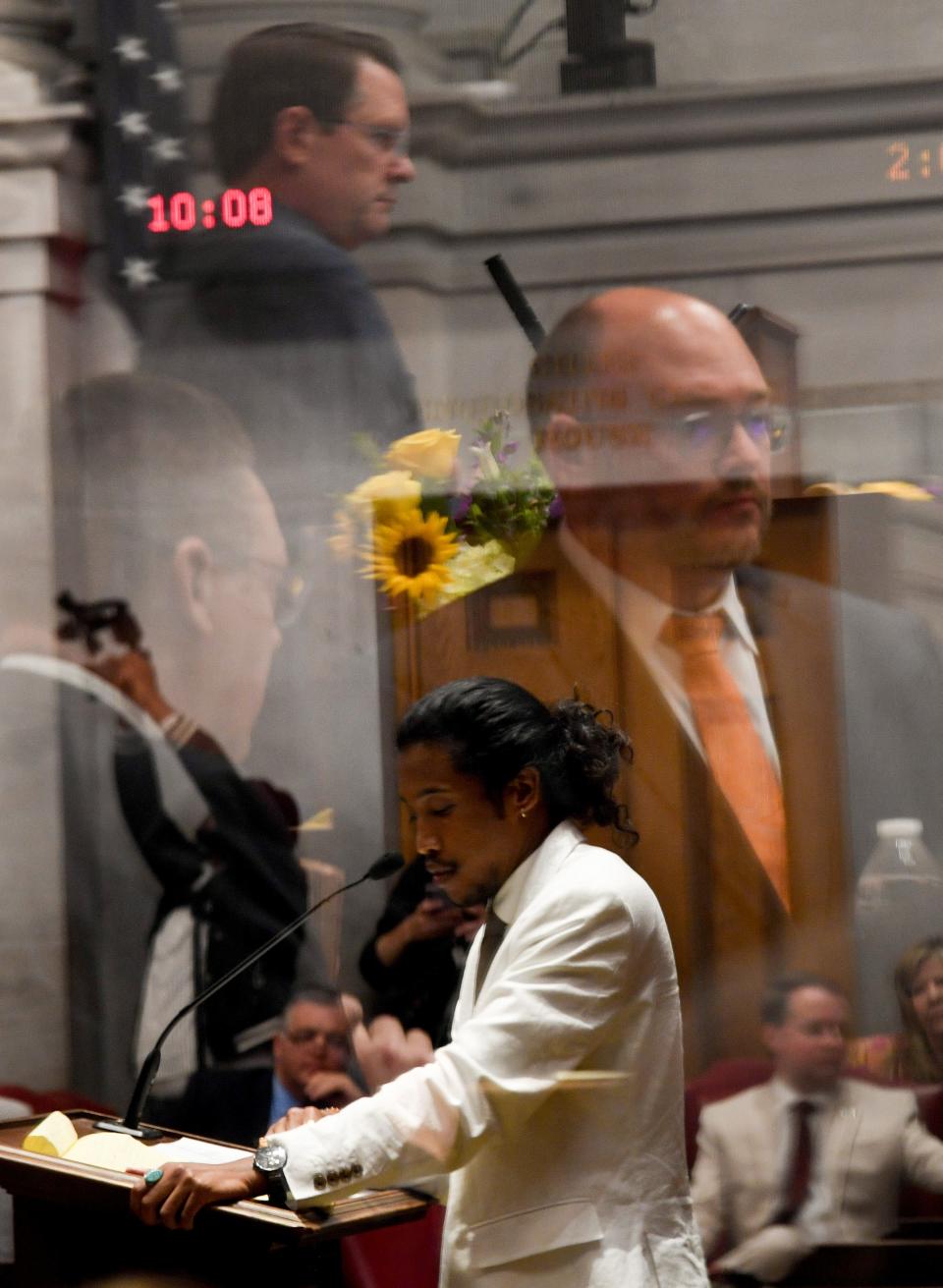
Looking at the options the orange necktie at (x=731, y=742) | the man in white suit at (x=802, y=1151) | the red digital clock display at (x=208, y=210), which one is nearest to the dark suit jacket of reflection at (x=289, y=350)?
the red digital clock display at (x=208, y=210)

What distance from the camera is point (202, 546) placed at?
3219 mm

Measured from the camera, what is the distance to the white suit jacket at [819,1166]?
9.14 feet

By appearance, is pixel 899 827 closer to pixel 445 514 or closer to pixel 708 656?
pixel 708 656

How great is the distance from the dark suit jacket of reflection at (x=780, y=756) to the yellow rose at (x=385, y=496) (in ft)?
0.76

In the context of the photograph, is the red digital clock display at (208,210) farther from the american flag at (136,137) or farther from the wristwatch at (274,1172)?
the wristwatch at (274,1172)

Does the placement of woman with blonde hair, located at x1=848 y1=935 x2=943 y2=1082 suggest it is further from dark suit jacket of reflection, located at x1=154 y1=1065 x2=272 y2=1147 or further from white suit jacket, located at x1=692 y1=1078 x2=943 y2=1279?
dark suit jacket of reflection, located at x1=154 y1=1065 x2=272 y2=1147

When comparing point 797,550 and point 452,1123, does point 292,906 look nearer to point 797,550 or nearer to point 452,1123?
point 797,550

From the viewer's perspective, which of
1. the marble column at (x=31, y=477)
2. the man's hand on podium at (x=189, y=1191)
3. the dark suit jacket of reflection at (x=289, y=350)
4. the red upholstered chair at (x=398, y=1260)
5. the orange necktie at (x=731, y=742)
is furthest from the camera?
the marble column at (x=31, y=477)

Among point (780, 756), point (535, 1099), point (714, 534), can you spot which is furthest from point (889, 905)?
point (535, 1099)

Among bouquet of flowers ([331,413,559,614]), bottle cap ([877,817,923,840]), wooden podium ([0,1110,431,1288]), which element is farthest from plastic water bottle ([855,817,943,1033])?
wooden podium ([0,1110,431,1288])

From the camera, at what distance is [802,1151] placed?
2.83 meters

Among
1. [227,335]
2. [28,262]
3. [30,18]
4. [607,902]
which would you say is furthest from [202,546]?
[607,902]

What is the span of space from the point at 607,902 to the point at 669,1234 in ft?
1.09

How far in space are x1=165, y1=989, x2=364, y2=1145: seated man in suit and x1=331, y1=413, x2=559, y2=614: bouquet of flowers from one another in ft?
2.34
